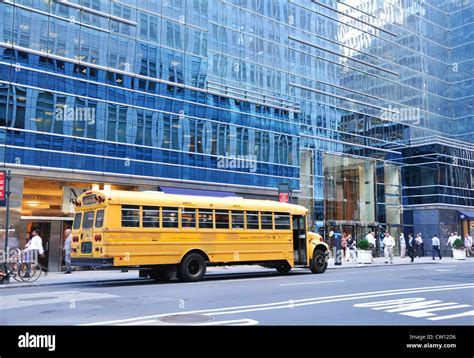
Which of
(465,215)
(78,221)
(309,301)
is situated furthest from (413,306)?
(465,215)

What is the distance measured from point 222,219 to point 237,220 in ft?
→ 2.28

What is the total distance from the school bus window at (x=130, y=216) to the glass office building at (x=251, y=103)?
8.87 metres

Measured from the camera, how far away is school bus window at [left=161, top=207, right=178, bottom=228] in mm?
16609

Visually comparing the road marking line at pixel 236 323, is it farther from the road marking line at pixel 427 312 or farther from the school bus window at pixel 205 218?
the school bus window at pixel 205 218

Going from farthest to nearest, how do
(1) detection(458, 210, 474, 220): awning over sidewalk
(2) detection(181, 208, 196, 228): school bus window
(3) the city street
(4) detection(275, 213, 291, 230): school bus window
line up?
(1) detection(458, 210, 474, 220): awning over sidewalk
(4) detection(275, 213, 291, 230): school bus window
(2) detection(181, 208, 196, 228): school bus window
(3) the city street

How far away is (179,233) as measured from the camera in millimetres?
16828

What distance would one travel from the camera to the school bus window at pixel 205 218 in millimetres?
17500

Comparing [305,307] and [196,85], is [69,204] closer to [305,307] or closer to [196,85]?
[196,85]

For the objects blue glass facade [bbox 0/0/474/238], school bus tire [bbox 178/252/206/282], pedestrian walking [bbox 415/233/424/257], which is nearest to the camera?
school bus tire [bbox 178/252/206/282]

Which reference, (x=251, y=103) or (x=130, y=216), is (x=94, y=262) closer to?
(x=130, y=216)

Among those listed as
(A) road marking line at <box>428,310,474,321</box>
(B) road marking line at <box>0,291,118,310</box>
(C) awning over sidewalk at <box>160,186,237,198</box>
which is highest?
(C) awning over sidewalk at <box>160,186,237,198</box>

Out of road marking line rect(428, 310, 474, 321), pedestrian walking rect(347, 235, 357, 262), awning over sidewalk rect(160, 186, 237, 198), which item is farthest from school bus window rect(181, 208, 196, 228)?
pedestrian walking rect(347, 235, 357, 262)

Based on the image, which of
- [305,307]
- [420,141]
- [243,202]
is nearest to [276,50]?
[420,141]

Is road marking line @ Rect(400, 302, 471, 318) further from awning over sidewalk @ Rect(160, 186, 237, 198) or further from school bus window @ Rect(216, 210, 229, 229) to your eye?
awning over sidewalk @ Rect(160, 186, 237, 198)
